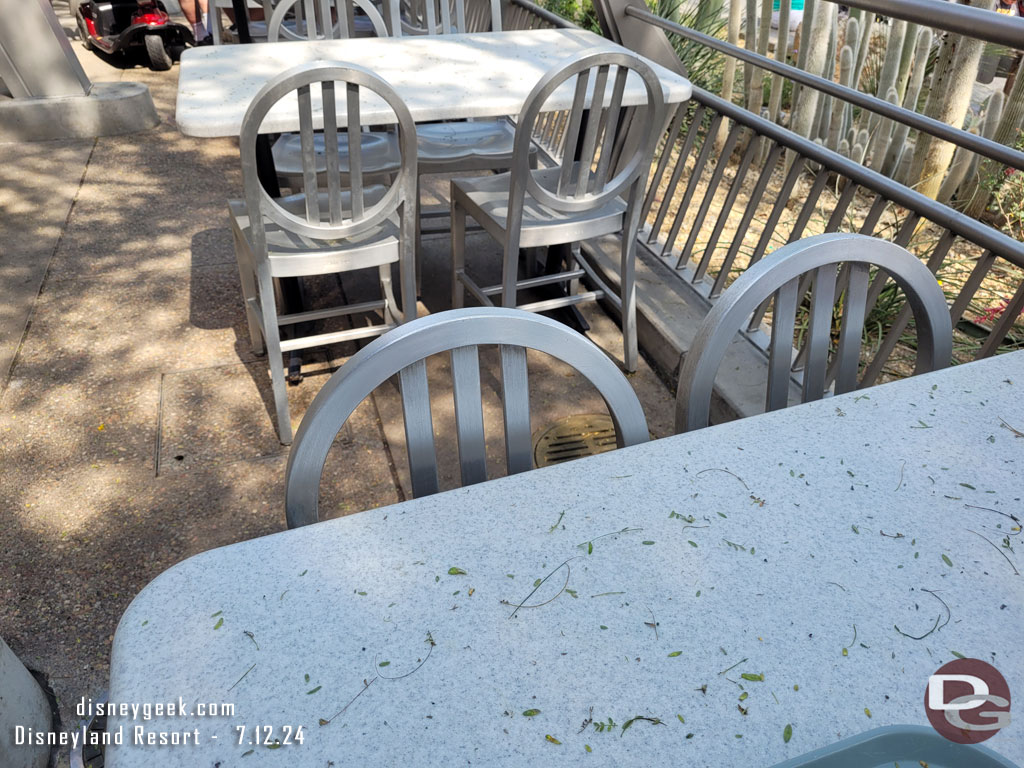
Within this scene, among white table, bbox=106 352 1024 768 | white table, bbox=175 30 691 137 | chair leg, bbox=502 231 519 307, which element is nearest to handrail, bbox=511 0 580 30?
white table, bbox=175 30 691 137

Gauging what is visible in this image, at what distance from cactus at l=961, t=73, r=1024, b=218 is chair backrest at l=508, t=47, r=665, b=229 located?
2.31 meters

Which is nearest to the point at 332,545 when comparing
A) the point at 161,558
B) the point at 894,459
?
the point at 894,459

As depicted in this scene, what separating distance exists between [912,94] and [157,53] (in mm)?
5458

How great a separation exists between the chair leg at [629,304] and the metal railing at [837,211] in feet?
1.32

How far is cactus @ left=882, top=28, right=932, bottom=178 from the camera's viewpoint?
13.5ft

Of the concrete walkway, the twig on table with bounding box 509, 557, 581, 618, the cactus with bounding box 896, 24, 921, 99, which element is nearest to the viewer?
the twig on table with bounding box 509, 557, 581, 618

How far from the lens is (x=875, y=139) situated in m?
4.54

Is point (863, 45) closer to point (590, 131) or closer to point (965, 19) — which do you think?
point (590, 131)

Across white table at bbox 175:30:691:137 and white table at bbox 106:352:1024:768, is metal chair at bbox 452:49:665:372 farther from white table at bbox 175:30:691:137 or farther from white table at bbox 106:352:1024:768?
white table at bbox 106:352:1024:768

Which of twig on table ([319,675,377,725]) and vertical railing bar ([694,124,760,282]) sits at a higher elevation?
twig on table ([319,675,377,725])

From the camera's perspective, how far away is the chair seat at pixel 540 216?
257 centimetres

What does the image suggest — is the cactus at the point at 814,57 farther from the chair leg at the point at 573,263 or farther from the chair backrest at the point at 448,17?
the chair backrest at the point at 448,17

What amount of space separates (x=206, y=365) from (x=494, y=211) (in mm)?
1263

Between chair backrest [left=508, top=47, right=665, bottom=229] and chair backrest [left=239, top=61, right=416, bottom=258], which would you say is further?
chair backrest [left=508, top=47, right=665, bottom=229]
